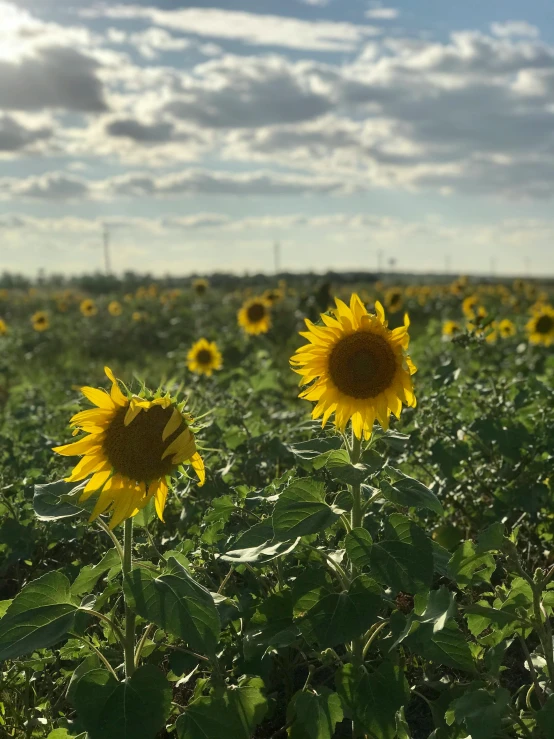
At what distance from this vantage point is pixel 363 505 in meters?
2.42

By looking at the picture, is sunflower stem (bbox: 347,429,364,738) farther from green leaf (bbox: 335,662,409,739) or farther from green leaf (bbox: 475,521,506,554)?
green leaf (bbox: 475,521,506,554)

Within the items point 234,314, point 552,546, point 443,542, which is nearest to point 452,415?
point 552,546

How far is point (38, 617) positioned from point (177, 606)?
0.43 metres

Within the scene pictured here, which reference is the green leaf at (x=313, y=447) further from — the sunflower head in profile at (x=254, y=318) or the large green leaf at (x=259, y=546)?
the sunflower head in profile at (x=254, y=318)

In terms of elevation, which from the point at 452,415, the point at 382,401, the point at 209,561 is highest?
the point at 382,401

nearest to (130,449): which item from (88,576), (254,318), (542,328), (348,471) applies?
(88,576)

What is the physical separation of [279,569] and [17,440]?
2.47 meters

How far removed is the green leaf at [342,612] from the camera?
2.19 meters

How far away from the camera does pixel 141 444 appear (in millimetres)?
2279

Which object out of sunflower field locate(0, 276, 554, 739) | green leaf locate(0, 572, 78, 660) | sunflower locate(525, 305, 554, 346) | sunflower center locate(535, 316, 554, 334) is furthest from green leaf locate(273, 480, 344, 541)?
sunflower center locate(535, 316, 554, 334)

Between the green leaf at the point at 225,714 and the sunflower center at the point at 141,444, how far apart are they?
0.65 metres

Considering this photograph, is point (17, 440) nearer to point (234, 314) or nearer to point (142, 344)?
point (142, 344)

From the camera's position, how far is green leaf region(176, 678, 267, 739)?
7.13ft

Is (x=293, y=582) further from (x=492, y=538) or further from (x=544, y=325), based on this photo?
(x=544, y=325)
